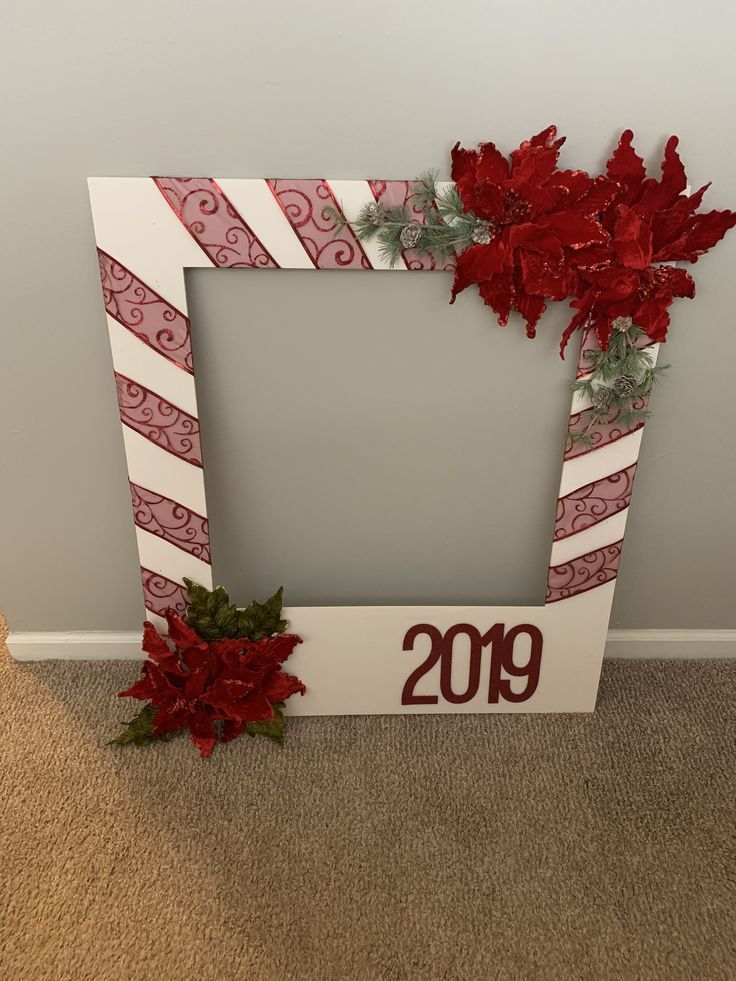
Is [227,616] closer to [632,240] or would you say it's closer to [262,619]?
[262,619]

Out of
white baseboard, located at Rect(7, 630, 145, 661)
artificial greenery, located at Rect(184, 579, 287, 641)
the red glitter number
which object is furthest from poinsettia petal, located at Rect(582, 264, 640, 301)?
white baseboard, located at Rect(7, 630, 145, 661)

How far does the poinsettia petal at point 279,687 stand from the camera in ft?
4.56

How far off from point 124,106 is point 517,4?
581 millimetres

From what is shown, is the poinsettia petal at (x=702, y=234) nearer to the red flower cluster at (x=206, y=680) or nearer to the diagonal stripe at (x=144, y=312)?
the diagonal stripe at (x=144, y=312)

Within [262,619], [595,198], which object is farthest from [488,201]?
[262,619]

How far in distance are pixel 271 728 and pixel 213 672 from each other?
0.15 m

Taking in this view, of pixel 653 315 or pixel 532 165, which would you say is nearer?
pixel 532 165

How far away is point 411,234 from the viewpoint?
1143 millimetres

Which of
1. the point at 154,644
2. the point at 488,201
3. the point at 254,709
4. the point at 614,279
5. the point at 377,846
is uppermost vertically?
the point at 488,201

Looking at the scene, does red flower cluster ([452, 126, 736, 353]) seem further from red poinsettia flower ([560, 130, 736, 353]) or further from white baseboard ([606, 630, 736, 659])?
white baseboard ([606, 630, 736, 659])

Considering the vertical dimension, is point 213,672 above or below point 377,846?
above

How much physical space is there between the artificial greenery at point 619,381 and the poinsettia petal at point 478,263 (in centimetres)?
22

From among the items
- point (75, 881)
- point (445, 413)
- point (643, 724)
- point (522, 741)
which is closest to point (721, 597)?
point (643, 724)

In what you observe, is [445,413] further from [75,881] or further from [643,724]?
[75,881]
